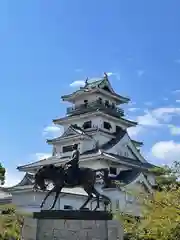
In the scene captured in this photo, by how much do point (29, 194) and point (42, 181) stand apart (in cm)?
2184

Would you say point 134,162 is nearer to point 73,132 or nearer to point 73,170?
point 73,132

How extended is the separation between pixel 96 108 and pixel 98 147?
490 centimetres

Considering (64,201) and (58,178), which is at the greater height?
(64,201)

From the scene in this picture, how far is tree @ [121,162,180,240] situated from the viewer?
13.6 metres

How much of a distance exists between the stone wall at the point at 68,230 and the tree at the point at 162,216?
397cm

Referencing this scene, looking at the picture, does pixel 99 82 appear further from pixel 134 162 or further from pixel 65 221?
pixel 65 221

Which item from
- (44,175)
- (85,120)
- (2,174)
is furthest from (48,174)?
(85,120)

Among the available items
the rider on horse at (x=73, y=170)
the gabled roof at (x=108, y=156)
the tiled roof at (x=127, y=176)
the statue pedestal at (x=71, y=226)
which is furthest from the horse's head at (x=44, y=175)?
the gabled roof at (x=108, y=156)

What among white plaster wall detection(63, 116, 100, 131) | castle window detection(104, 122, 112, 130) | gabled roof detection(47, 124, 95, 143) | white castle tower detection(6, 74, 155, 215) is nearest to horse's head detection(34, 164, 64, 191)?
white castle tower detection(6, 74, 155, 215)

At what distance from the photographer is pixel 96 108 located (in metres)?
41.9

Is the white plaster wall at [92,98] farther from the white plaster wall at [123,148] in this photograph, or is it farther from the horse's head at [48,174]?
the horse's head at [48,174]

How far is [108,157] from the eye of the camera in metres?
36.4

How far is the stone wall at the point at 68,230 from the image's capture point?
10.3m

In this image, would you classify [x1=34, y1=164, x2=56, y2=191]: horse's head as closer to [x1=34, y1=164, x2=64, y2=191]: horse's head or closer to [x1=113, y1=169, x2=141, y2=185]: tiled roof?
[x1=34, y1=164, x2=64, y2=191]: horse's head
